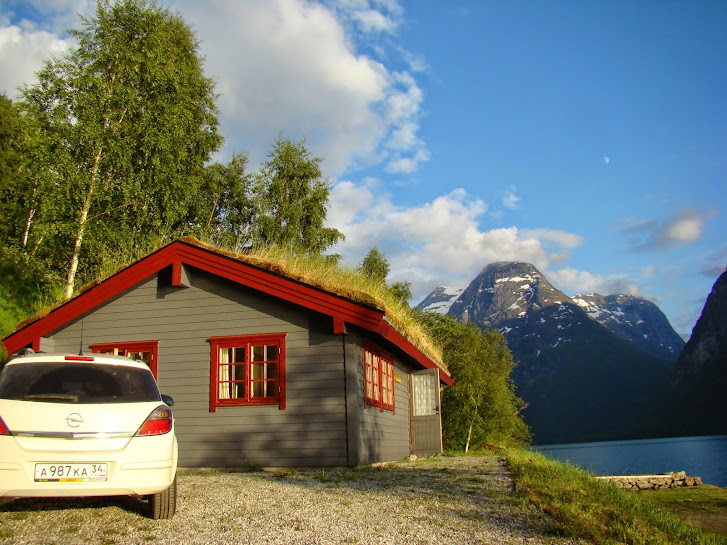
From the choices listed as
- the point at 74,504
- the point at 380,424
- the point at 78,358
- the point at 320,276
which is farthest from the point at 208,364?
the point at 78,358

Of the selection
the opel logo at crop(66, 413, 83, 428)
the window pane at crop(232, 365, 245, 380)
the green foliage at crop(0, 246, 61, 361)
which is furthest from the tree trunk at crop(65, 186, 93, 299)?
the opel logo at crop(66, 413, 83, 428)

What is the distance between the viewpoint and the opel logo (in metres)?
5.15

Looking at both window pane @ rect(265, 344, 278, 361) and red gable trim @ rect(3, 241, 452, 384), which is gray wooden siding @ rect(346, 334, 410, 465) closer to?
red gable trim @ rect(3, 241, 452, 384)

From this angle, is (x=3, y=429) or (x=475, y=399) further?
(x=475, y=399)

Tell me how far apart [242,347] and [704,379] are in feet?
635

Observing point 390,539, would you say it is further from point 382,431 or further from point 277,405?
point 382,431

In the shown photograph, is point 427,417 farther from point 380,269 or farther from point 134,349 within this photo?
point 380,269

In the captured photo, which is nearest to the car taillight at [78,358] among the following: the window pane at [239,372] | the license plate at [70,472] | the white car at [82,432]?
the white car at [82,432]

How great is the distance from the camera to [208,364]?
41.2 ft

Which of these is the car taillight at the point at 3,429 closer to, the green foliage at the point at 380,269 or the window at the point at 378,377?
the window at the point at 378,377

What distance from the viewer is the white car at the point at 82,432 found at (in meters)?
5.02

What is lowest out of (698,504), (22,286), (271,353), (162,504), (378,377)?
(698,504)

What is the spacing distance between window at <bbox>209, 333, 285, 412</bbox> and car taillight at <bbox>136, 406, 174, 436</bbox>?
6.26 meters

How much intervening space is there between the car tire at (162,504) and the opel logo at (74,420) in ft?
3.67
